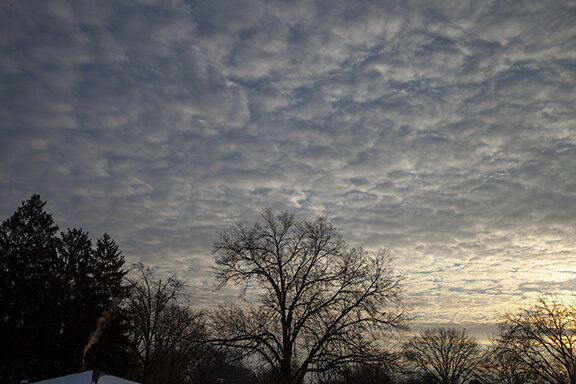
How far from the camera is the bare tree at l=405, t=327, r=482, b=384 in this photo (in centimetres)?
5231

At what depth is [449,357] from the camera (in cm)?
5497

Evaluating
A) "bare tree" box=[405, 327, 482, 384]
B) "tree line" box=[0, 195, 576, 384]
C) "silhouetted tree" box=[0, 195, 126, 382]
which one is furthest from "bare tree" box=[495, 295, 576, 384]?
"silhouetted tree" box=[0, 195, 126, 382]

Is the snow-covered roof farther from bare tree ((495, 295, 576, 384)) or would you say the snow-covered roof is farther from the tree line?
bare tree ((495, 295, 576, 384))

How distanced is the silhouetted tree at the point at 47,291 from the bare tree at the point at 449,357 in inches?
1593

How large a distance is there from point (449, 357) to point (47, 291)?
172ft

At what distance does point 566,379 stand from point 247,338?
3094cm

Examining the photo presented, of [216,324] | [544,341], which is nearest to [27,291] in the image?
[216,324]

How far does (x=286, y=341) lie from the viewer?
23109mm

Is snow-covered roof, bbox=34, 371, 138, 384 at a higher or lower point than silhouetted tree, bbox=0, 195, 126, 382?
lower

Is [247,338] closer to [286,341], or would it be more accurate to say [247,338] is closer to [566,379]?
[286,341]

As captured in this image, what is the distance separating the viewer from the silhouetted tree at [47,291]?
95.4 feet

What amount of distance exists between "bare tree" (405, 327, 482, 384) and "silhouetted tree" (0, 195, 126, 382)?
133 feet

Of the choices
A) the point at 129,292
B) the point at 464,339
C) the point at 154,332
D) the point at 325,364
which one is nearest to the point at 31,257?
the point at 129,292

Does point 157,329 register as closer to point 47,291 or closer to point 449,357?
point 47,291
